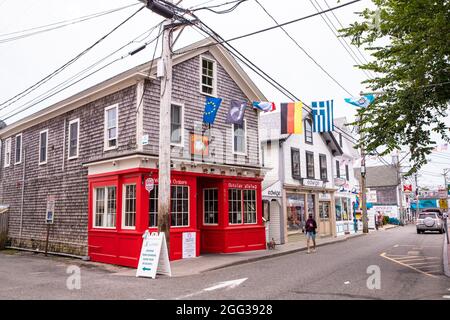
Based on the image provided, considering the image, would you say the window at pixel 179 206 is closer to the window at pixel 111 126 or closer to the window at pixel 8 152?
the window at pixel 111 126

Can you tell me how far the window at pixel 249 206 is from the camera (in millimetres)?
18922

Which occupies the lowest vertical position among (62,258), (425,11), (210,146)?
(62,258)

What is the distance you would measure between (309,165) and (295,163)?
77.8 inches

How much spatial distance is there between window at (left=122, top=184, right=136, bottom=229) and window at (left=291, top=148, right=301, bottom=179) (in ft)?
40.5

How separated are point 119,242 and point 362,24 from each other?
1144cm

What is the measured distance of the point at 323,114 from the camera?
18.9 m

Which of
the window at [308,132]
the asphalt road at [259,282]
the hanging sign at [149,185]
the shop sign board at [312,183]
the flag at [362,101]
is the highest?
the window at [308,132]

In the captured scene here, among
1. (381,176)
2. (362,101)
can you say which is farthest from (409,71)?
(381,176)

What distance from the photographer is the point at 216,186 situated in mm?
18047

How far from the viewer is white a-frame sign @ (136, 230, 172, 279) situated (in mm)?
11906

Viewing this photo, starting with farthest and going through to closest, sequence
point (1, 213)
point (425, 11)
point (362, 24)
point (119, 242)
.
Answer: point (1, 213), point (119, 242), point (362, 24), point (425, 11)

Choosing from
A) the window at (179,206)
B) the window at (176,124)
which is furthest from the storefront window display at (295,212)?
the window at (176,124)
